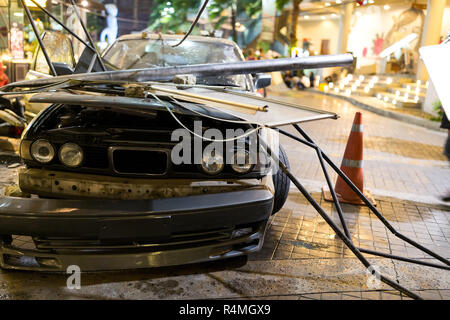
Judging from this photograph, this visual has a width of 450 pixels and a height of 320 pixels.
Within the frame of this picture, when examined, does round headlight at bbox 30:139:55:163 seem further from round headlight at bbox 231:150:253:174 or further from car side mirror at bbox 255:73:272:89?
car side mirror at bbox 255:73:272:89

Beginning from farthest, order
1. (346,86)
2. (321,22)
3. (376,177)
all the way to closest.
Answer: (321,22) < (346,86) < (376,177)

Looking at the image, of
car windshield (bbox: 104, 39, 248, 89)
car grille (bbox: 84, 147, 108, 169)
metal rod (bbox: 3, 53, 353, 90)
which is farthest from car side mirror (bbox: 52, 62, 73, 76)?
car grille (bbox: 84, 147, 108, 169)

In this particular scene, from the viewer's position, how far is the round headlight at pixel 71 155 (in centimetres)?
278

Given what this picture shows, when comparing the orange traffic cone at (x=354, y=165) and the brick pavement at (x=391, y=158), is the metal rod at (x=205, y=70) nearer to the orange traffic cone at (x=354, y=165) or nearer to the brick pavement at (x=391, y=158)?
the orange traffic cone at (x=354, y=165)

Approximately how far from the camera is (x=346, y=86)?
21781 millimetres

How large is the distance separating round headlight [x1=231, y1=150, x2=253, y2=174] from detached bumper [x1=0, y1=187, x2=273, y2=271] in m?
0.18

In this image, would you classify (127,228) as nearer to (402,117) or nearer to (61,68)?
(61,68)

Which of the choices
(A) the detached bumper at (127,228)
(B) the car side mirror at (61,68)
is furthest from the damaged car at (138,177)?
(B) the car side mirror at (61,68)

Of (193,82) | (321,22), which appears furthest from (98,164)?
(321,22)

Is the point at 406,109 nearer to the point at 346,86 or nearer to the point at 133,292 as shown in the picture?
the point at 346,86

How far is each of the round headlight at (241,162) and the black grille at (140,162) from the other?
485 millimetres

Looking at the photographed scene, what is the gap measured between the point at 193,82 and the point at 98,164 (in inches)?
46.0

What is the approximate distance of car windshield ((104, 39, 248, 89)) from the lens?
4.49 m

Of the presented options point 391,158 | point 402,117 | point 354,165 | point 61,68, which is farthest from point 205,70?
point 402,117
